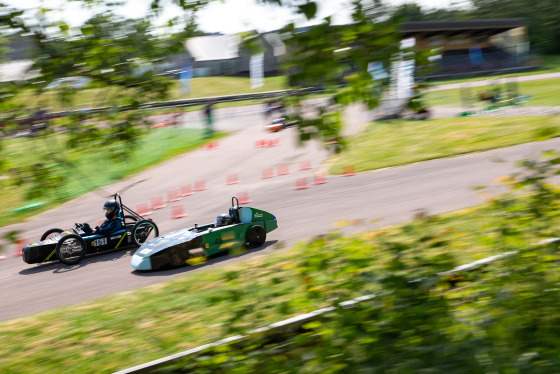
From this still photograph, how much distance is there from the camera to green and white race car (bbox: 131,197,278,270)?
1092 cm

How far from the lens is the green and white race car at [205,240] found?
1092 cm

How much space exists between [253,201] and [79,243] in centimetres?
548

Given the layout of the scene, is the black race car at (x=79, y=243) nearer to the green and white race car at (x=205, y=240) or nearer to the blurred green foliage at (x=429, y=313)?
the green and white race car at (x=205, y=240)

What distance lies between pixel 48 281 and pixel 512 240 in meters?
9.66

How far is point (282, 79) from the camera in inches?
193

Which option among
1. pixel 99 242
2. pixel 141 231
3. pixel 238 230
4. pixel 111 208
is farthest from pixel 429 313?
pixel 111 208

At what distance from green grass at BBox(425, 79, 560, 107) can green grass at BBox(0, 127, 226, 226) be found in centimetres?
1354

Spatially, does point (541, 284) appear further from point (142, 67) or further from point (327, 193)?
point (327, 193)

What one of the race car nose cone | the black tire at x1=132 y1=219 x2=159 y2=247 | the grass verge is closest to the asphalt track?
the race car nose cone

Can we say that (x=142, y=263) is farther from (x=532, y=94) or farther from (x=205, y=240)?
(x=532, y=94)

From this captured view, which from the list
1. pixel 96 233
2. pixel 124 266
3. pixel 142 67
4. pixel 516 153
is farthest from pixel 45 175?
pixel 516 153

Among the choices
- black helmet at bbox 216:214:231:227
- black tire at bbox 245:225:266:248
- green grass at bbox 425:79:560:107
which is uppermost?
green grass at bbox 425:79:560:107

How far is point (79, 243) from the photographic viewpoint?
12258 mm

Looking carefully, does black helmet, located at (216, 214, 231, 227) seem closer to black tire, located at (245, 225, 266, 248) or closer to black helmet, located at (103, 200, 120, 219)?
black tire, located at (245, 225, 266, 248)
